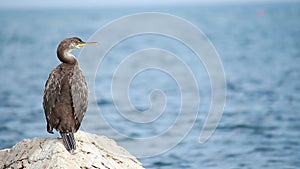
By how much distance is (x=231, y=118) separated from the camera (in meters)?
20.5

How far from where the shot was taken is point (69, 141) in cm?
925

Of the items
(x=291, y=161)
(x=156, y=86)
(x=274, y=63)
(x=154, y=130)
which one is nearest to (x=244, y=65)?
(x=274, y=63)

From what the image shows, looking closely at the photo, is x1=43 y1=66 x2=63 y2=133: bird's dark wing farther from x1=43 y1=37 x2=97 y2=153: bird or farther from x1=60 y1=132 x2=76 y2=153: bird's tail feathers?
x1=60 y1=132 x2=76 y2=153: bird's tail feathers

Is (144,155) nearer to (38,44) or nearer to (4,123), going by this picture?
(4,123)

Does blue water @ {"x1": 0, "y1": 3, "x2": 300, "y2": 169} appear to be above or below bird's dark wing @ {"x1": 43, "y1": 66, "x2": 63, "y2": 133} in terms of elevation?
above

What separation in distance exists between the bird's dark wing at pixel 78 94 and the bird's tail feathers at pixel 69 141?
36 centimetres

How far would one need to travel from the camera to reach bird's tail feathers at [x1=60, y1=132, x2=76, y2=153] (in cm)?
916

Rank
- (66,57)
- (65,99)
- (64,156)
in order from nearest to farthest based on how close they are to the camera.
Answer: (64,156) → (65,99) → (66,57)

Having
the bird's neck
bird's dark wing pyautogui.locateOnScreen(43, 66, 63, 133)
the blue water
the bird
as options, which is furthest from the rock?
the blue water

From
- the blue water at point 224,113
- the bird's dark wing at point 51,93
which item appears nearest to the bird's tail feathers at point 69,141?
the bird's dark wing at point 51,93

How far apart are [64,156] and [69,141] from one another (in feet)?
1.10

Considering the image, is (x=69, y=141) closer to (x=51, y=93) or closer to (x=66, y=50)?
(x=51, y=93)

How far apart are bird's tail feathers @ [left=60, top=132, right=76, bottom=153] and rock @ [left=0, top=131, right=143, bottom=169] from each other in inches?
2.5

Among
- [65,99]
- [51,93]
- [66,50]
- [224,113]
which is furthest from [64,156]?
[224,113]
